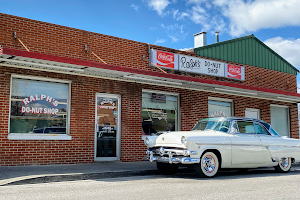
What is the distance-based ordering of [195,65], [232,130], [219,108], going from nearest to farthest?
[232,130] → [195,65] → [219,108]

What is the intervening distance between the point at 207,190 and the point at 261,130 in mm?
4236

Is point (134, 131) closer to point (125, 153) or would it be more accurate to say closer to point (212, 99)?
point (125, 153)

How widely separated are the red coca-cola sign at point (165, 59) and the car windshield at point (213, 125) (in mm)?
4280

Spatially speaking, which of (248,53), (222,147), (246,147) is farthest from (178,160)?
(248,53)

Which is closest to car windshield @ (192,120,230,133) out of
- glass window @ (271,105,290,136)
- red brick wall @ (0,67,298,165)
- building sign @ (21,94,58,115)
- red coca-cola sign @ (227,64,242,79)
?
red brick wall @ (0,67,298,165)

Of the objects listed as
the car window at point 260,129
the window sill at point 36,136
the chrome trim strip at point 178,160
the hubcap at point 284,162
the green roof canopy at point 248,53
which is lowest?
the hubcap at point 284,162

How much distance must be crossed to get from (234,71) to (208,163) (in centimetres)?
873

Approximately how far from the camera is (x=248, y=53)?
1786cm

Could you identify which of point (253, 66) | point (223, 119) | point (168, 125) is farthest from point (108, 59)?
point (253, 66)

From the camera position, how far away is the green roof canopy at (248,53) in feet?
53.3

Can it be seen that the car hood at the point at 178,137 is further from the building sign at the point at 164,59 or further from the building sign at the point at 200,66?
the building sign at the point at 200,66

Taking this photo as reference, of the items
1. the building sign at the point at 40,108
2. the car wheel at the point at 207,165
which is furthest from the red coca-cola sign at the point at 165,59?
the car wheel at the point at 207,165

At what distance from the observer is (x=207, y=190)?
6.71 m

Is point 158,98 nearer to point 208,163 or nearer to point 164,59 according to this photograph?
point 164,59
